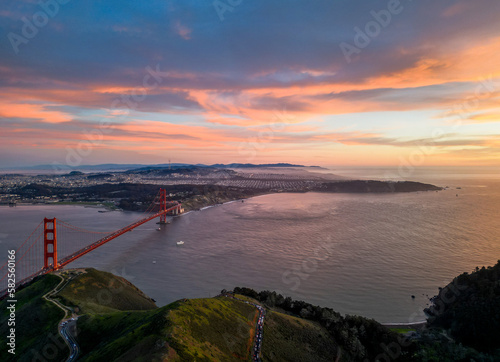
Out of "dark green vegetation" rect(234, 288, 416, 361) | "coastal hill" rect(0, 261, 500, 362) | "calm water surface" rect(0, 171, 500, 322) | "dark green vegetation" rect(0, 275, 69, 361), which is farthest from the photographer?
"calm water surface" rect(0, 171, 500, 322)

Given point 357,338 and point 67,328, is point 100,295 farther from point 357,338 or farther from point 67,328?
point 357,338

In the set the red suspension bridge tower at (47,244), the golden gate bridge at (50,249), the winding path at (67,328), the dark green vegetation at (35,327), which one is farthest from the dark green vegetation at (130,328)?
the red suspension bridge tower at (47,244)

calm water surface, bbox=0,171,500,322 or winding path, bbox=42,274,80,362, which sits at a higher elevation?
winding path, bbox=42,274,80,362

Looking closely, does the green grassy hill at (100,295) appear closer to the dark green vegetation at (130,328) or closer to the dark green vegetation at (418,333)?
the dark green vegetation at (130,328)

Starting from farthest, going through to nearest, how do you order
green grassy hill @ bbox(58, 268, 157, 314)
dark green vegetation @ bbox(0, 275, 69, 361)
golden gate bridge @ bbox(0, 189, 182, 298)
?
golden gate bridge @ bbox(0, 189, 182, 298) → green grassy hill @ bbox(58, 268, 157, 314) → dark green vegetation @ bbox(0, 275, 69, 361)

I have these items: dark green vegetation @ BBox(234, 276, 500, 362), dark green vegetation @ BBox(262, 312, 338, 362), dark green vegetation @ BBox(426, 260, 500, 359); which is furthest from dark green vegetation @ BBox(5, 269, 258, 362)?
dark green vegetation @ BBox(426, 260, 500, 359)

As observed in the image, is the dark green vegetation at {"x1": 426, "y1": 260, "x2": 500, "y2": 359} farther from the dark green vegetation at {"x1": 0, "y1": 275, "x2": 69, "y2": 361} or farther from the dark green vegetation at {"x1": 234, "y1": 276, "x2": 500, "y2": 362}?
the dark green vegetation at {"x1": 0, "y1": 275, "x2": 69, "y2": 361}

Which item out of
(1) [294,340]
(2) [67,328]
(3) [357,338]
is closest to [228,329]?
(1) [294,340]

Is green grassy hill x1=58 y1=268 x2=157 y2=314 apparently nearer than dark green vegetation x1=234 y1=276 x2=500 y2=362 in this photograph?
No
